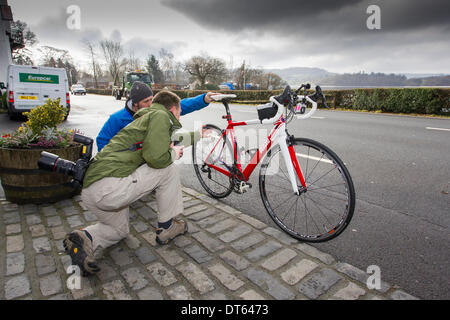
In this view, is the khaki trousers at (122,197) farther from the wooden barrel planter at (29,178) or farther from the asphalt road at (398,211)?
the wooden barrel planter at (29,178)

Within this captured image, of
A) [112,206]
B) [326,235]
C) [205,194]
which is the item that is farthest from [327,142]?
[112,206]

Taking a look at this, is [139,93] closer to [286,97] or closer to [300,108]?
[286,97]

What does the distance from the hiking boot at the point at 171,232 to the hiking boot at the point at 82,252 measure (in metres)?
0.59

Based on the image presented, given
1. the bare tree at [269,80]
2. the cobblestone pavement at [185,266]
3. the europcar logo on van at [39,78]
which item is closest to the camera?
the cobblestone pavement at [185,266]

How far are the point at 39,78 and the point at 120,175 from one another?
39.0 ft

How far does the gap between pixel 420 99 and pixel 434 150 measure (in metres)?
9.38

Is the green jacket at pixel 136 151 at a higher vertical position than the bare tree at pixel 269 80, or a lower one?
lower

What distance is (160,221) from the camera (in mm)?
2520

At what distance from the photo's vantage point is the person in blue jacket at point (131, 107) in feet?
9.42

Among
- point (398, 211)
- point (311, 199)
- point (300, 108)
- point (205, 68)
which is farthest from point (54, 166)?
point (205, 68)

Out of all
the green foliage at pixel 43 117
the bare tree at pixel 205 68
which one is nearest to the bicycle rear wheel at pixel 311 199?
the green foliage at pixel 43 117

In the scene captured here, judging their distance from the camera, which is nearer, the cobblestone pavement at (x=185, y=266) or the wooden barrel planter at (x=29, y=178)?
the cobblestone pavement at (x=185, y=266)

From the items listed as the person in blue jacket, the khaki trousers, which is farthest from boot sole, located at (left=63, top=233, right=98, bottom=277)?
the person in blue jacket

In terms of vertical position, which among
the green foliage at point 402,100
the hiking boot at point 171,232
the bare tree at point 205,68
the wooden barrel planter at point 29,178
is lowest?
the hiking boot at point 171,232
